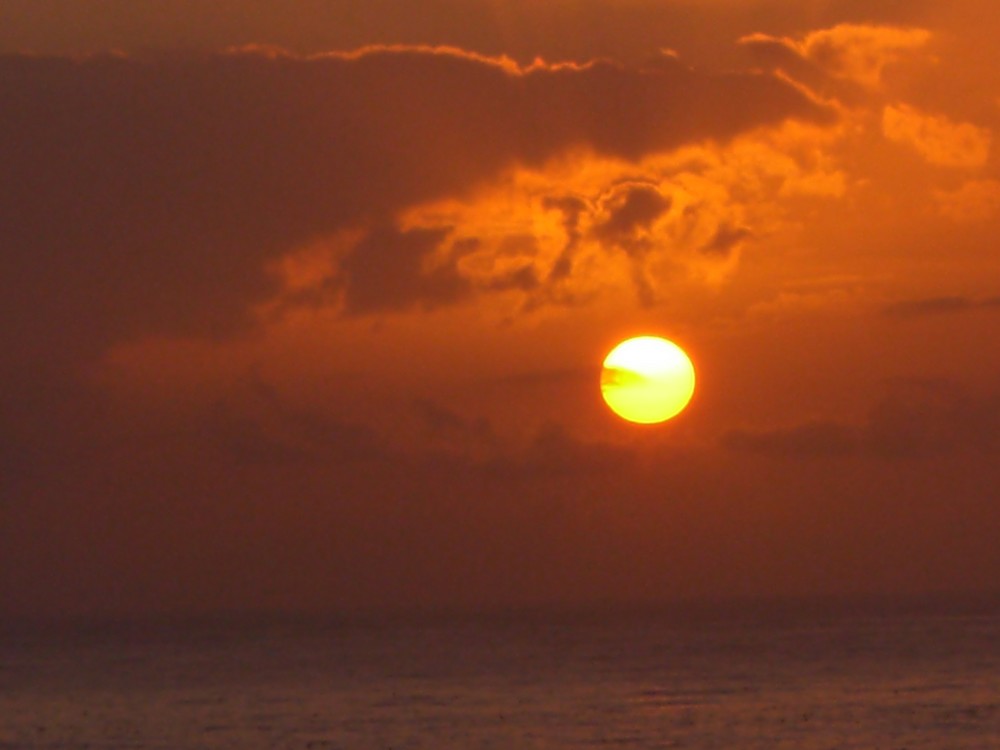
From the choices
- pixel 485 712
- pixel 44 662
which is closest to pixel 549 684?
pixel 485 712

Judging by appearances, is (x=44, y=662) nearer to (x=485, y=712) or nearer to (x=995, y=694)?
(x=485, y=712)

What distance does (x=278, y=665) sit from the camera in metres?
144

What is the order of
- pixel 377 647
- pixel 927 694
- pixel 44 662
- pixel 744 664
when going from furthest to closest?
pixel 377 647 < pixel 44 662 < pixel 744 664 < pixel 927 694

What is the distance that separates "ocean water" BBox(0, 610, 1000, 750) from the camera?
76.4 m

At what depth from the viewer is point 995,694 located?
9369 cm

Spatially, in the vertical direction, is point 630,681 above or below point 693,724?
above

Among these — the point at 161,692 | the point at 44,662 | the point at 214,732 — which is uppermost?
the point at 44,662

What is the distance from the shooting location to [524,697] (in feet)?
334

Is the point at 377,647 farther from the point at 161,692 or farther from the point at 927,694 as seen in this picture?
the point at 927,694

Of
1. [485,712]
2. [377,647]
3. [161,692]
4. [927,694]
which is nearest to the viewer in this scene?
[485,712]

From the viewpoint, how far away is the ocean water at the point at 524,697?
7638 centimetres

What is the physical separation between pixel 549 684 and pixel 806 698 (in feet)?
77.7

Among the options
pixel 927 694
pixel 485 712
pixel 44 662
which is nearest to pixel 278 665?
pixel 44 662

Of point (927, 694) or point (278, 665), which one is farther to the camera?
point (278, 665)
